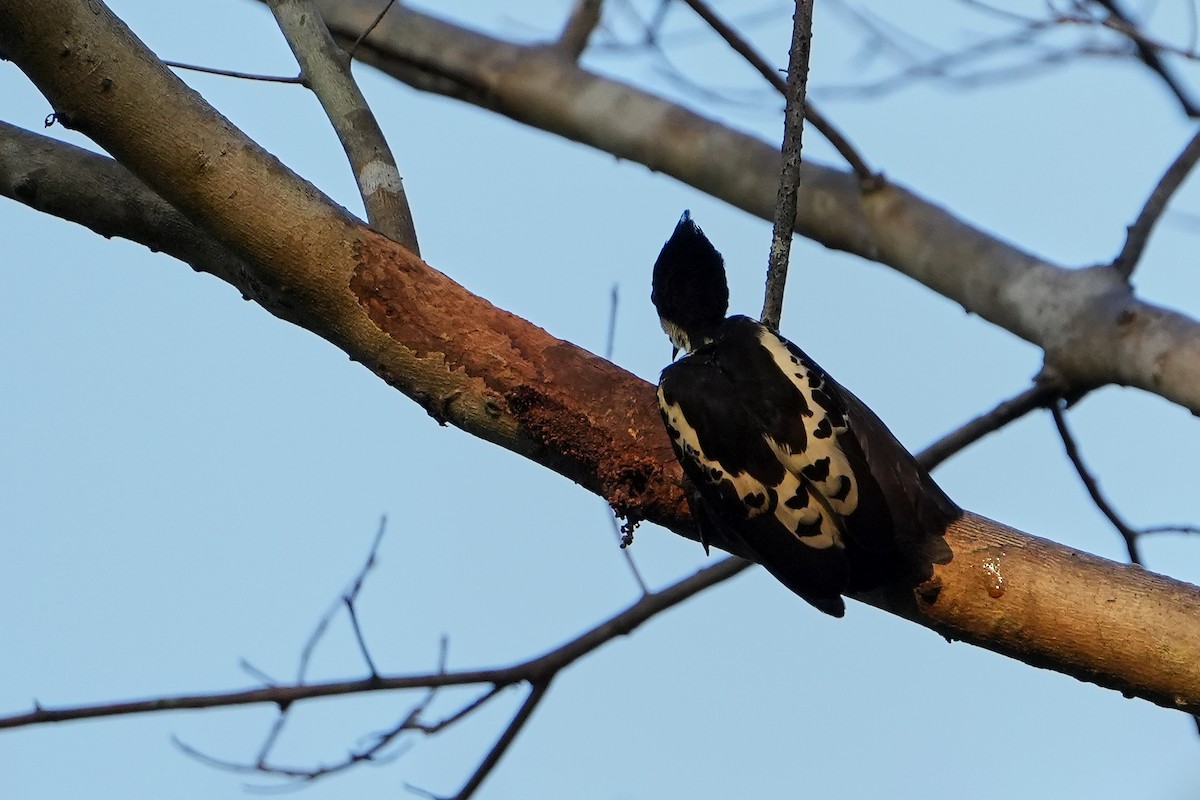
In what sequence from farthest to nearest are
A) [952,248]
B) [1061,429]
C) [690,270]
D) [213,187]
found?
[952,248] < [1061,429] < [690,270] < [213,187]

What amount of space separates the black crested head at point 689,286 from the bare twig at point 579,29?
2.28 m

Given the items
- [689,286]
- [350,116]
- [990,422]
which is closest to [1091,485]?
[990,422]

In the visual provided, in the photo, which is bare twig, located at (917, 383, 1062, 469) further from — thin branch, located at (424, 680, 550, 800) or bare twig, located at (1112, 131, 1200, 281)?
thin branch, located at (424, 680, 550, 800)

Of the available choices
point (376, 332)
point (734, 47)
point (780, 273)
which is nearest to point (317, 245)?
point (376, 332)

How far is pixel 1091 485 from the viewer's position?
4.27 m

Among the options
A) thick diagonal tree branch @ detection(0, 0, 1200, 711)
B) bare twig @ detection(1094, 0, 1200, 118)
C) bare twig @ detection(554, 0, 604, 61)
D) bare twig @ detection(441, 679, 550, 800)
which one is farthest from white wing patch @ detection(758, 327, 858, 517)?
bare twig @ detection(554, 0, 604, 61)

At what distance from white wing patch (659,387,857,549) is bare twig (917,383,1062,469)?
1.43m

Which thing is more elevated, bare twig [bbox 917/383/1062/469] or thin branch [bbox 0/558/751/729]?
bare twig [bbox 917/383/1062/469]

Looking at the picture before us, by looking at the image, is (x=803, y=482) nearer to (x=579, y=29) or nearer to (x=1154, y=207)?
(x=1154, y=207)

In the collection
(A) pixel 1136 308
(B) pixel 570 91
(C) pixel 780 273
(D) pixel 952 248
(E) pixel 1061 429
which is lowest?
(C) pixel 780 273

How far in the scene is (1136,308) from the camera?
4.39 m

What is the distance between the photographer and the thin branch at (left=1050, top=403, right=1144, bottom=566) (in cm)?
412

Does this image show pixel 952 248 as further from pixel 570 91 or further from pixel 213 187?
pixel 213 187

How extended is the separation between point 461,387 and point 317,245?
1.47 ft
